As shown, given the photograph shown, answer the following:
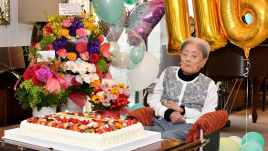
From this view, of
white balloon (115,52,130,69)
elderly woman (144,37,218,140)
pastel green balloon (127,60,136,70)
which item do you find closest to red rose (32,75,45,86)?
elderly woman (144,37,218,140)

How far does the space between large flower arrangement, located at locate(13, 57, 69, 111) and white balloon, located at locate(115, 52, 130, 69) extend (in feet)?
2.55

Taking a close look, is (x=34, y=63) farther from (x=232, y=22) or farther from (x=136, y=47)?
(x=232, y=22)

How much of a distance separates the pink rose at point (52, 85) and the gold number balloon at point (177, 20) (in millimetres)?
1511

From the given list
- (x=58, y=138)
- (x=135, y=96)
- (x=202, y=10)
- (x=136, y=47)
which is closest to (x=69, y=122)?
(x=58, y=138)

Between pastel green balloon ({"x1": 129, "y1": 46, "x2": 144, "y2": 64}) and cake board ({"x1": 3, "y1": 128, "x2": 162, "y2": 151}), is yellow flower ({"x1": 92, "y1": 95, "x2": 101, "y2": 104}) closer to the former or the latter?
pastel green balloon ({"x1": 129, "y1": 46, "x2": 144, "y2": 64})

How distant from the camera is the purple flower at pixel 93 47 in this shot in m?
2.82

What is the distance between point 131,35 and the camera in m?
3.42

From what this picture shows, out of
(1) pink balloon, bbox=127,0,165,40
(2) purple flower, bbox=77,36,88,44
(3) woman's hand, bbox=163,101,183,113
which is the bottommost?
(3) woman's hand, bbox=163,101,183,113

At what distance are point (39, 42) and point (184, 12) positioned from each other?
4.87ft

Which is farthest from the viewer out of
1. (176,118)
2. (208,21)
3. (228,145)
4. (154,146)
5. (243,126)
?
(243,126)

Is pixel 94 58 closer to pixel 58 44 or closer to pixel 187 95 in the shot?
pixel 58 44

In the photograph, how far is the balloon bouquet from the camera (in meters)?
3.30

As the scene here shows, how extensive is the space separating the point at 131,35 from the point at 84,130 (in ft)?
6.00

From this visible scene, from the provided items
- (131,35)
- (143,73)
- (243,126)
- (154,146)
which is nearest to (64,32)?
(131,35)
